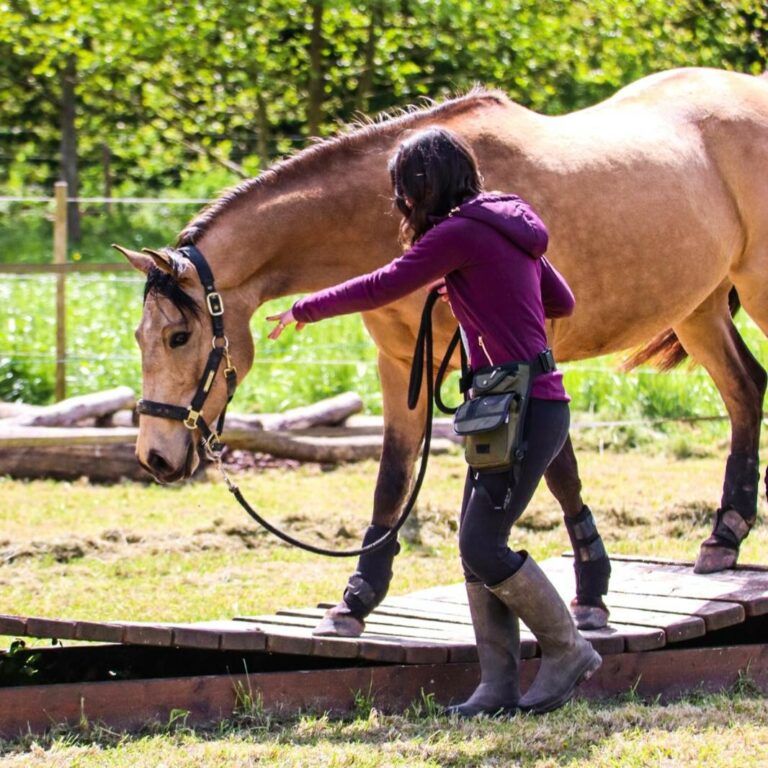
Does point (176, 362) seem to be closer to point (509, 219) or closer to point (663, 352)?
point (509, 219)

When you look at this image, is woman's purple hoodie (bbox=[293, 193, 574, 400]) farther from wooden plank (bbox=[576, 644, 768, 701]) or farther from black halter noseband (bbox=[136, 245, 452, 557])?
wooden plank (bbox=[576, 644, 768, 701])

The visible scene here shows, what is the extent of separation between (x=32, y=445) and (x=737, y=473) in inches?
191

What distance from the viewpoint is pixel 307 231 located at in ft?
16.9

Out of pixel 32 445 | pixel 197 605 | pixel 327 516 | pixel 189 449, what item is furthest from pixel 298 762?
pixel 32 445

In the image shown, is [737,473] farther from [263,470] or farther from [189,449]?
[263,470]

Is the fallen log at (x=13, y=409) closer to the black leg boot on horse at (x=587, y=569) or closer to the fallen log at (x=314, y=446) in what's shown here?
the fallen log at (x=314, y=446)

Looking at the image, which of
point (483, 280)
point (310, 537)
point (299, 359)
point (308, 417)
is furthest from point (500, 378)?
point (299, 359)

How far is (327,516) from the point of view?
827 cm

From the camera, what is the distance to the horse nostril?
4809 mm

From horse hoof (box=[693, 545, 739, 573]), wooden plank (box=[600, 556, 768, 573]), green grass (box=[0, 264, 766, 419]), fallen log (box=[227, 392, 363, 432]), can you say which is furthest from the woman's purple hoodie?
green grass (box=[0, 264, 766, 419])

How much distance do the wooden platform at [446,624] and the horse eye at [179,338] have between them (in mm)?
921

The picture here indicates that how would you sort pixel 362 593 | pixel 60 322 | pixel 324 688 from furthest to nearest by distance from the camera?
pixel 60 322, pixel 362 593, pixel 324 688

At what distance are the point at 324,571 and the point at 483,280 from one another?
3.30 metres

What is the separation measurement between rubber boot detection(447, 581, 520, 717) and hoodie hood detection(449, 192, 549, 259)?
1074 millimetres
